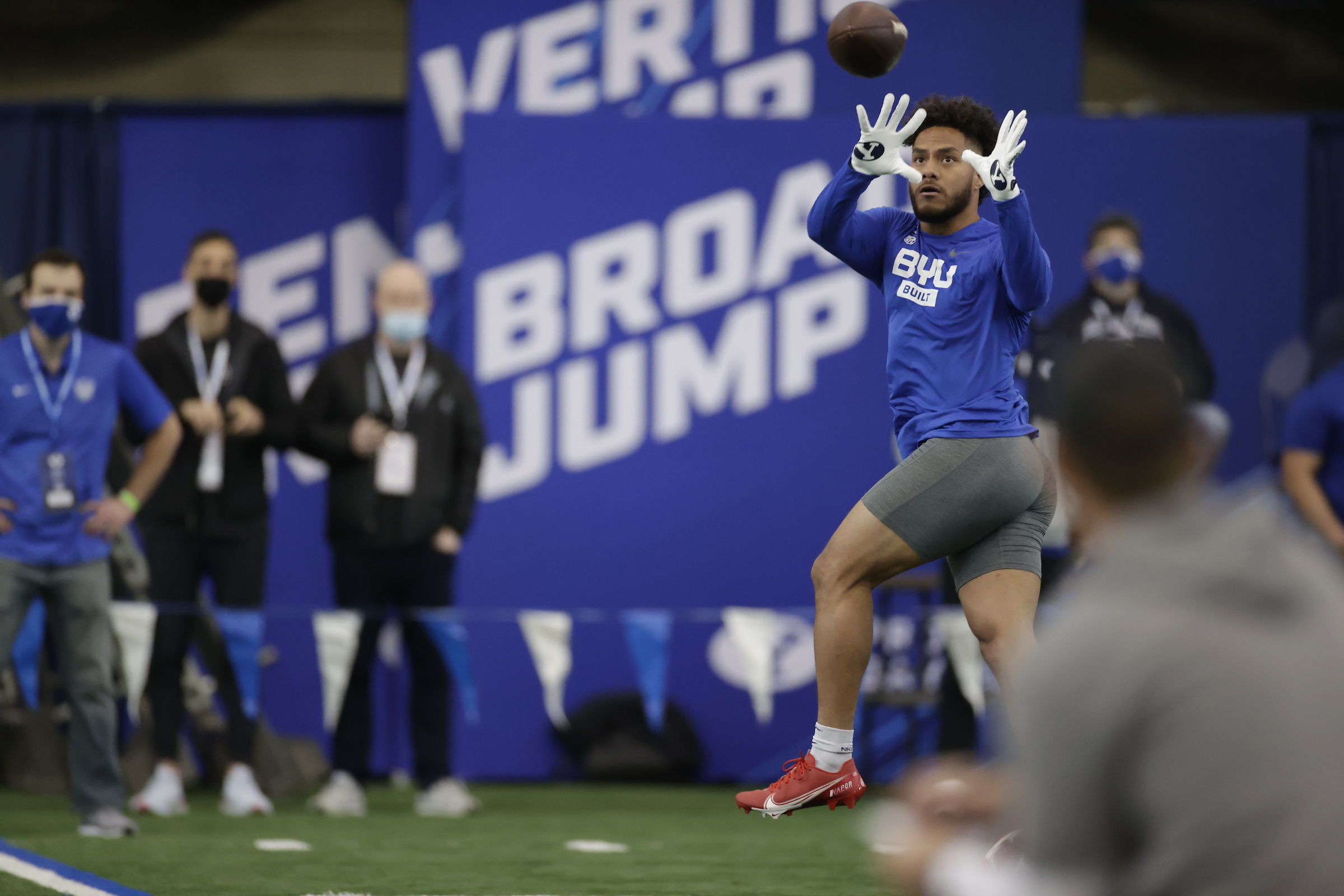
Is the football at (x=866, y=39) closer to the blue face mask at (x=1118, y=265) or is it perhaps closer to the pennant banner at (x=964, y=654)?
the blue face mask at (x=1118, y=265)

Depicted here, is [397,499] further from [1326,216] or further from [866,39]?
[1326,216]

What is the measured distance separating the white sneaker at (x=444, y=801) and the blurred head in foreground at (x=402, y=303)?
1.94m

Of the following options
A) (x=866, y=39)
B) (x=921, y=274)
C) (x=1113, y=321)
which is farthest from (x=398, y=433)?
(x=921, y=274)

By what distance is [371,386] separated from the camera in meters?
7.95

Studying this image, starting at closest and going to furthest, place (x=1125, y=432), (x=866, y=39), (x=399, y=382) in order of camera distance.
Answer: (x=1125, y=432) < (x=866, y=39) < (x=399, y=382)

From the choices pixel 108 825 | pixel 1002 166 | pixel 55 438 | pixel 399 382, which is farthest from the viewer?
pixel 399 382

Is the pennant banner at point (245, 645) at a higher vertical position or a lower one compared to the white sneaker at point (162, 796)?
higher

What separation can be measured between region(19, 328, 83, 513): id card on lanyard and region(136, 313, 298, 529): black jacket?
3.03 ft

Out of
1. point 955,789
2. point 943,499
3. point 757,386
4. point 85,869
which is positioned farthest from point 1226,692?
point 757,386

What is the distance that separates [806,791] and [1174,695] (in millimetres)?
2793

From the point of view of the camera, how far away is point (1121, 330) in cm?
775

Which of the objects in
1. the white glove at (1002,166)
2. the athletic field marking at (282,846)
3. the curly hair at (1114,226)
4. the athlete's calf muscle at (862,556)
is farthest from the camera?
the curly hair at (1114,226)

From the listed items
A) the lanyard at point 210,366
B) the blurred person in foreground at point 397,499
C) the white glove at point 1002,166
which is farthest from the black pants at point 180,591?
the white glove at point 1002,166

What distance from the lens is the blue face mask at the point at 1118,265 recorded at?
25.4ft
